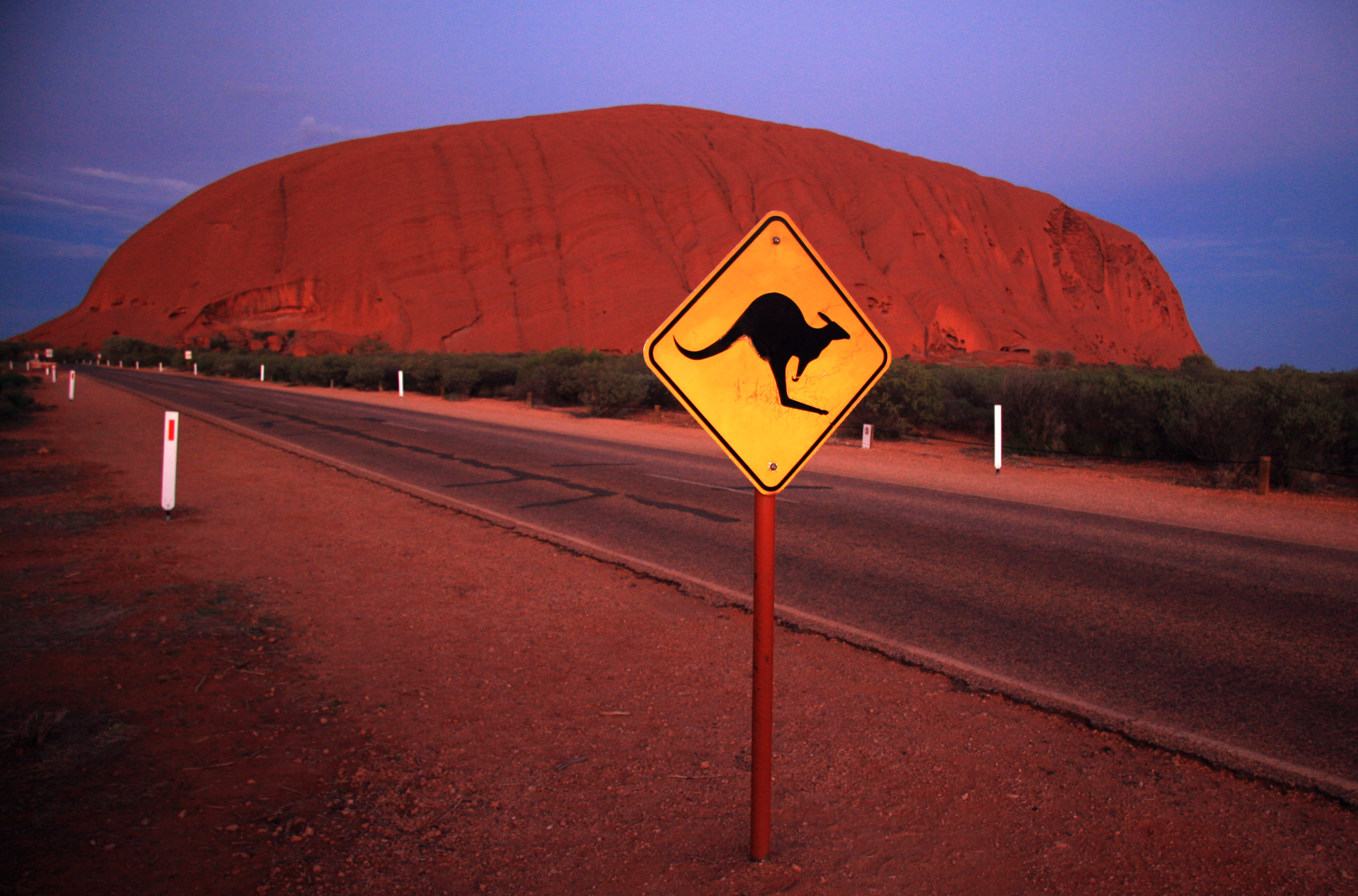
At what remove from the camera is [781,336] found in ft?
8.38

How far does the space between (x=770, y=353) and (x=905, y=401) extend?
58.8ft

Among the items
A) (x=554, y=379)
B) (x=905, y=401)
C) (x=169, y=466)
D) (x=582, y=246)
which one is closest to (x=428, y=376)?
(x=554, y=379)

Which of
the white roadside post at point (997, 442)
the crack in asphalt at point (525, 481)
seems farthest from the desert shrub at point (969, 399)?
the crack in asphalt at point (525, 481)

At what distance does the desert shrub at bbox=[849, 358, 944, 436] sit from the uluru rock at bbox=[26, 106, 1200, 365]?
1606 inches

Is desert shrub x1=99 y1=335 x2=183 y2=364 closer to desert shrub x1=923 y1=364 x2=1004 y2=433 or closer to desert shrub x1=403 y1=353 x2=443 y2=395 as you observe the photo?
desert shrub x1=403 y1=353 x2=443 y2=395

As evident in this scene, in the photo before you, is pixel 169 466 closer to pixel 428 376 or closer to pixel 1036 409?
pixel 1036 409

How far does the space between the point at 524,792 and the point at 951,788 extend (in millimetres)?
1813

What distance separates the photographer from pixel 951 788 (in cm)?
Result: 332

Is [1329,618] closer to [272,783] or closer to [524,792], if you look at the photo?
[524,792]

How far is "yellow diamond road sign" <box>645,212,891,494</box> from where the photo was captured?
2.41 meters

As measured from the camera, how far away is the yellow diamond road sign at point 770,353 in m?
2.41

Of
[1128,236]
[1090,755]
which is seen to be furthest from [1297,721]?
[1128,236]

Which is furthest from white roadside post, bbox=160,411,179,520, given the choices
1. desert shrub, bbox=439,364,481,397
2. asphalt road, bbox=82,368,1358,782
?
desert shrub, bbox=439,364,481,397

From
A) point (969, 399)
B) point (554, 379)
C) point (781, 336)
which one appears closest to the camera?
point (781, 336)
